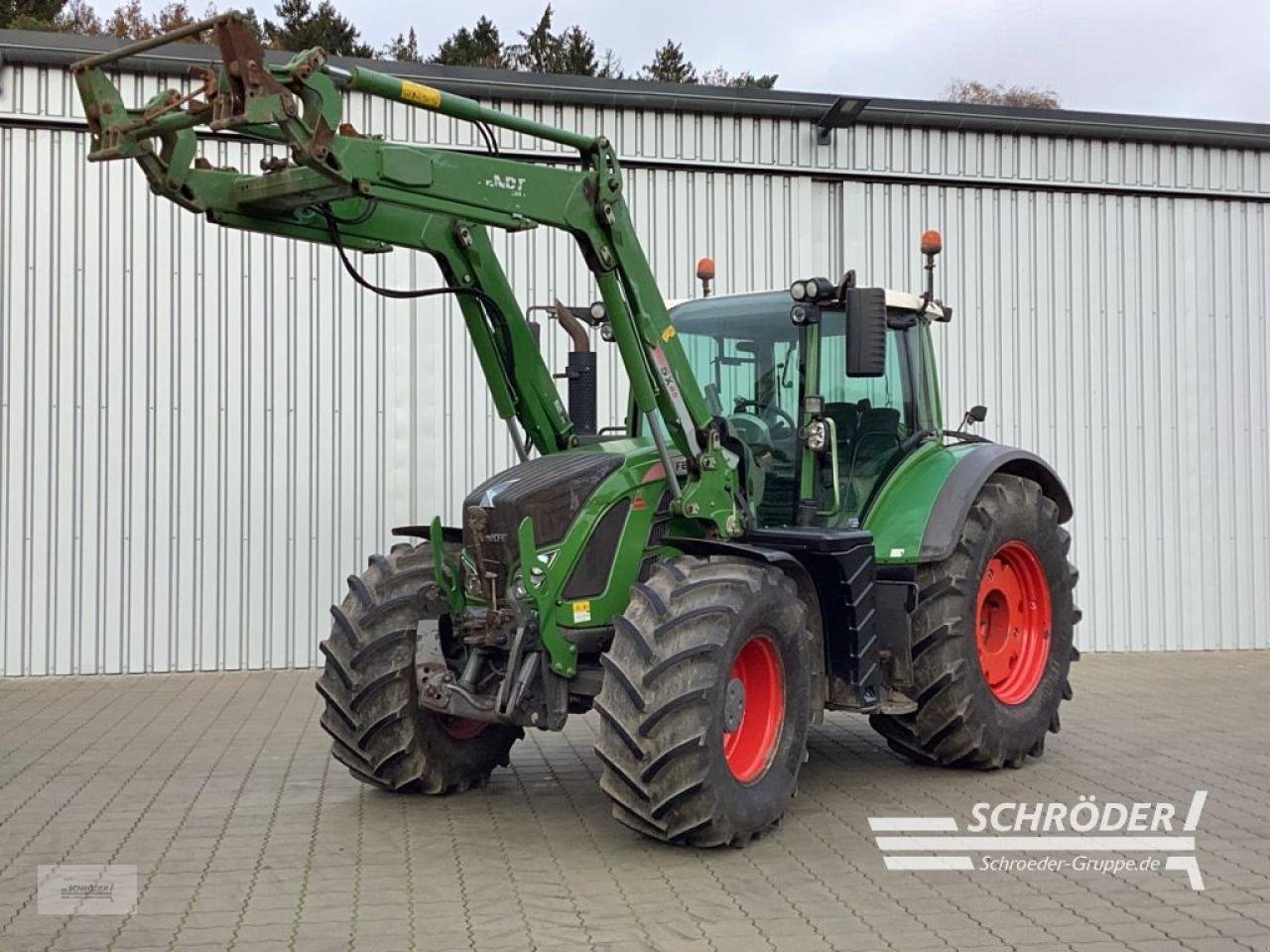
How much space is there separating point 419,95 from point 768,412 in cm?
285

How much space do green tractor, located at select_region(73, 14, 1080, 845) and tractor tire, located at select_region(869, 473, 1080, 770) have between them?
2 centimetres

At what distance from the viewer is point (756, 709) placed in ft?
22.6

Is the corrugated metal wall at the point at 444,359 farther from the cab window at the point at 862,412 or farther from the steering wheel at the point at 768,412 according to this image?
the steering wheel at the point at 768,412

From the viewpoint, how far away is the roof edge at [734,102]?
39.5 ft

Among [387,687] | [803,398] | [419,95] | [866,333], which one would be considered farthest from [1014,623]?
[419,95]

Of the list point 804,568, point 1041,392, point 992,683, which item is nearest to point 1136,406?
point 1041,392

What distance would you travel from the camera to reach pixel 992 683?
852 centimetres

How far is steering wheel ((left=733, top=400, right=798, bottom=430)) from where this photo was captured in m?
7.98

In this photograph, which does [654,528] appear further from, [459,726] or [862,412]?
[862,412]

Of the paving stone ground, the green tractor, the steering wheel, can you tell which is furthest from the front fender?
the paving stone ground

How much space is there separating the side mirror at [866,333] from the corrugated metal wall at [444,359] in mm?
6099

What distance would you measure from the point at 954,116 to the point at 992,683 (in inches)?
273

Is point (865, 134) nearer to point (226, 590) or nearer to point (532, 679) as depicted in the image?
point (226, 590)

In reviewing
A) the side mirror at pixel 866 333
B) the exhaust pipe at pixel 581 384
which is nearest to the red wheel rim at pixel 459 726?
the exhaust pipe at pixel 581 384
